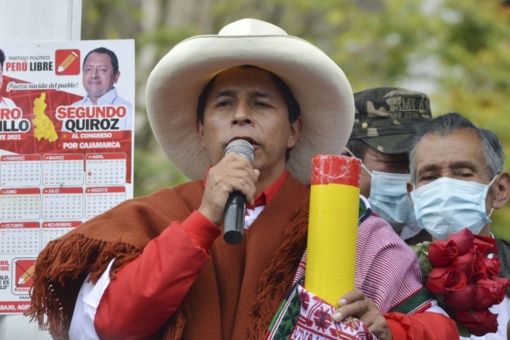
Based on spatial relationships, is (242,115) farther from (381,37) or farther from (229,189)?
(381,37)

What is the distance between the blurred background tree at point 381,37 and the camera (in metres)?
13.5

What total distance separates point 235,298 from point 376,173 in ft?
6.33

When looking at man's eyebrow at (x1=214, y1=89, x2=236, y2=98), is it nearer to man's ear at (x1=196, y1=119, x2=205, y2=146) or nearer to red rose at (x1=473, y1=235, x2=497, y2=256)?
man's ear at (x1=196, y1=119, x2=205, y2=146)

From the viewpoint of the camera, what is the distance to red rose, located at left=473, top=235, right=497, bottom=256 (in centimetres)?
484

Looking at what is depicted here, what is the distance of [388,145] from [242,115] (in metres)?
1.83

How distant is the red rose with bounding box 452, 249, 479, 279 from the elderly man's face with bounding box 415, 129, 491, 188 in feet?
2.91

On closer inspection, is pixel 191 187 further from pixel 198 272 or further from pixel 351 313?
pixel 351 313

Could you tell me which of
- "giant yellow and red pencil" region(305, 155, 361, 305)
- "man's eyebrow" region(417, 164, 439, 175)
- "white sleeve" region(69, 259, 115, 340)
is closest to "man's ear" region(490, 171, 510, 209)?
"man's eyebrow" region(417, 164, 439, 175)

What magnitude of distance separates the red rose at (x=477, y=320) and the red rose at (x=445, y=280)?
13 centimetres

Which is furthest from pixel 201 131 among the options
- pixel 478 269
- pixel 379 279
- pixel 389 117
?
pixel 389 117

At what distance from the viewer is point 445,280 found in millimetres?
4504

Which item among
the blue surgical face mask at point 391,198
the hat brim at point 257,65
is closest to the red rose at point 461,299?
the hat brim at point 257,65

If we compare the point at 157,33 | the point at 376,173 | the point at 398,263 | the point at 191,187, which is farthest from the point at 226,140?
the point at 157,33

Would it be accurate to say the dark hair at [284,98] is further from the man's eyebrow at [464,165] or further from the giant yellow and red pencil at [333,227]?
the man's eyebrow at [464,165]
